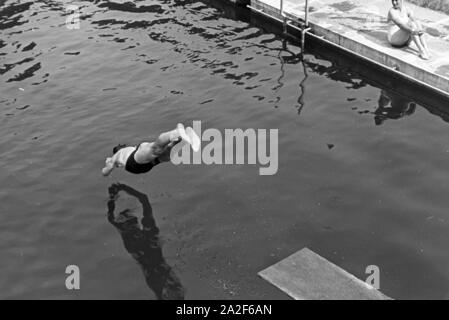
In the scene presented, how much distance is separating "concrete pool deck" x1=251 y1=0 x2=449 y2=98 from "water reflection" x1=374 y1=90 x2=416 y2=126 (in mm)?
761

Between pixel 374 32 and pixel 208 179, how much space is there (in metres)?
8.90

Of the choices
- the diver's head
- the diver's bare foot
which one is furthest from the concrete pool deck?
the diver's head

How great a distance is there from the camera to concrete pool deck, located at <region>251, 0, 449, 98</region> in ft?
57.0

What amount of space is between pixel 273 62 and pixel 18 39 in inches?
411

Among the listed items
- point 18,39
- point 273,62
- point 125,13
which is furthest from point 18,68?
point 273,62

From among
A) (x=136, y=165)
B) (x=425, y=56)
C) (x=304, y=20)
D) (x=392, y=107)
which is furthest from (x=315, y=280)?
(x=304, y=20)

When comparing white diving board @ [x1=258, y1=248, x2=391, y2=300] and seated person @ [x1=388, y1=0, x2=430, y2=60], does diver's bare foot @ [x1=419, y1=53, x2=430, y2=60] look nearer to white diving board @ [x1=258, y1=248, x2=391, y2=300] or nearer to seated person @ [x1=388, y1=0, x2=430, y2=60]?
seated person @ [x1=388, y1=0, x2=430, y2=60]

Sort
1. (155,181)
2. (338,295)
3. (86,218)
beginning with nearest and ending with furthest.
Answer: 1. (338,295)
2. (86,218)
3. (155,181)

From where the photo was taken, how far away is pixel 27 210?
45.8ft

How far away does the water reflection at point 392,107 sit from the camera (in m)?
16.8

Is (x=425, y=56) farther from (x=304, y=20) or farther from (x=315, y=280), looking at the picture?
(x=315, y=280)

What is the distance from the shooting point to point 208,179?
14.7m

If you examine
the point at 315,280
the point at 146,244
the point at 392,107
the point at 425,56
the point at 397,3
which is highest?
the point at 397,3

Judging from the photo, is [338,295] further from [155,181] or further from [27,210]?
[27,210]
